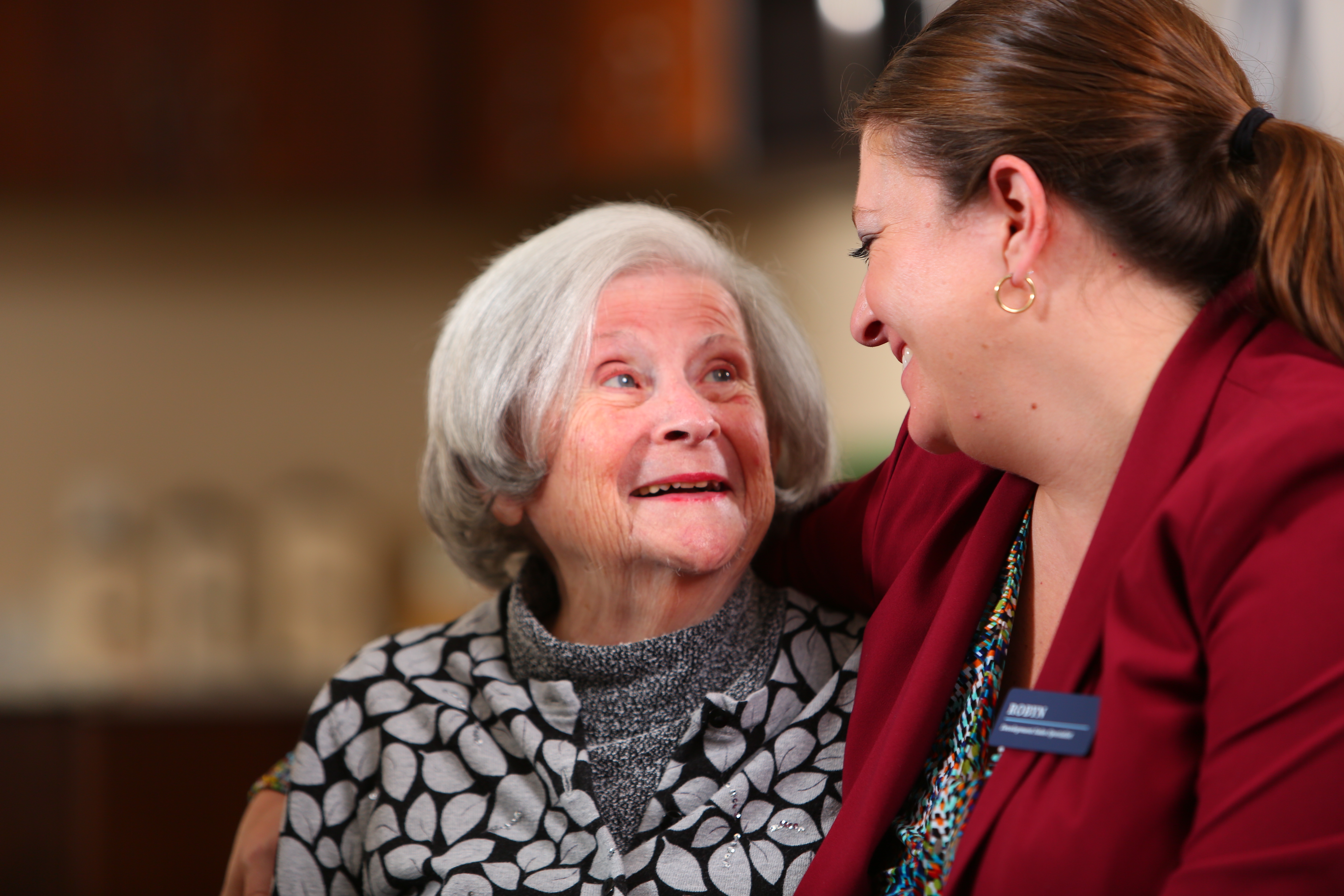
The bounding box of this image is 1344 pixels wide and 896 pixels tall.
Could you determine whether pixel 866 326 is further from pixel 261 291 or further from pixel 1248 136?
pixel 261 291

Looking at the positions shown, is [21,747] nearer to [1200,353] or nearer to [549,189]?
[549,189]

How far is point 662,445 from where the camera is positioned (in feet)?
4.42

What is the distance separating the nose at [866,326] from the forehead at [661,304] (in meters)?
0.27

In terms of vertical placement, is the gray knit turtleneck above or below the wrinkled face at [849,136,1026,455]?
below

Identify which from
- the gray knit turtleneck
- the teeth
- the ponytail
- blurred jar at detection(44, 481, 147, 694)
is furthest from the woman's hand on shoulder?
blurred jar at detection(44, 481, 147, 694)

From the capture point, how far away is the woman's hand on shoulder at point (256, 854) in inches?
57.4

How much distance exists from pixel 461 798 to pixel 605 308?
579 mm

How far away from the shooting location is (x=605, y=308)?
1.39 metres

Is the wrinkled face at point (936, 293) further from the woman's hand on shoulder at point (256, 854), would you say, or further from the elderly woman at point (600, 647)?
the woman's hand on shoulder at point (256, 854)

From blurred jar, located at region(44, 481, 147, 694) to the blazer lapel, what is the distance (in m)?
2.77

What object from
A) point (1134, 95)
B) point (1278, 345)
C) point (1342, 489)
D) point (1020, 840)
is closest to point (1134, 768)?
point (1020, 840)

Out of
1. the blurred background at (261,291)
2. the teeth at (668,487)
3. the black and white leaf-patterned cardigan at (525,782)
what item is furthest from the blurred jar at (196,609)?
the teeth at (668,487)

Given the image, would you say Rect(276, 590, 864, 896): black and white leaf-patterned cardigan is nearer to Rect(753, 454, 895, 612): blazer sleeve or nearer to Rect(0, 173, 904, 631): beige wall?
Rect(753, 454, 895, 612): blazer sleeve

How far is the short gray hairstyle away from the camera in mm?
1383
